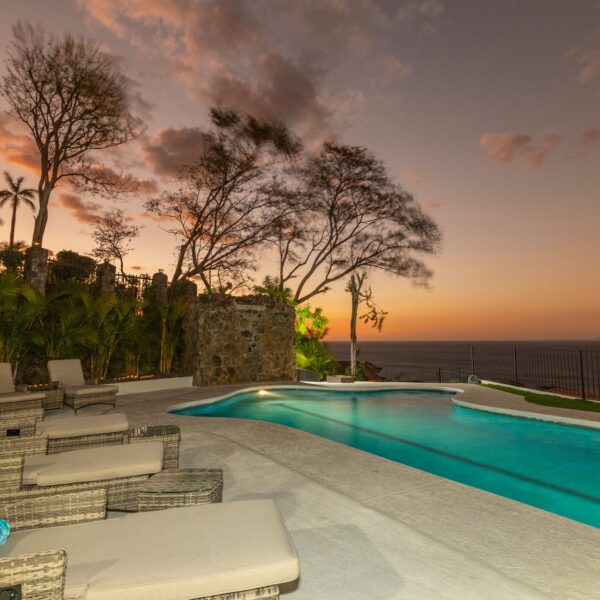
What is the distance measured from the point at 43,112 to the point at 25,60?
5.47 ft

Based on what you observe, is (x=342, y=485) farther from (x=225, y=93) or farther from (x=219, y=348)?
(x=225, y=93)

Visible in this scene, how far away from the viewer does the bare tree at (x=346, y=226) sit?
62.9 ft

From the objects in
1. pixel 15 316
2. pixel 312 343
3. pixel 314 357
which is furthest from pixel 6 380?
pixel 312 343

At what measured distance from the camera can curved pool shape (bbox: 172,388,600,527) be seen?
16.3 feet

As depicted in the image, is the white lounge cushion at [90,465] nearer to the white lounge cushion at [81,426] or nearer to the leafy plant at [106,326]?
the white lounge cushion at [81,426]

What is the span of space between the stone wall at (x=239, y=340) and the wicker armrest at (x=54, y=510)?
9432 mm

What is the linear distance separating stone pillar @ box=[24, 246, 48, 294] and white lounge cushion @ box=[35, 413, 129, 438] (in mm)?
5913

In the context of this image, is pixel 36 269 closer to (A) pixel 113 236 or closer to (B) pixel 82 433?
(B) pixel 82 433

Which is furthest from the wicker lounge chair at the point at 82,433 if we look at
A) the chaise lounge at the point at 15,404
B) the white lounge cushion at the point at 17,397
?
the white lounge cushion at the point at 17,397

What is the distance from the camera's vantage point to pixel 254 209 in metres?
19.1

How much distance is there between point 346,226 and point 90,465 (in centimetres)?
1847

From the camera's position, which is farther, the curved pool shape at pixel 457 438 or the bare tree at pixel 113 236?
the bare tree at pixel 113 236

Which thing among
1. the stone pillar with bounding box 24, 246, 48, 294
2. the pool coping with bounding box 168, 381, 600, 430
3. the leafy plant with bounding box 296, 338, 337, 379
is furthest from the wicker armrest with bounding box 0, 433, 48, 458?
the leafy plant with bounding box 296, 338, 337, 379

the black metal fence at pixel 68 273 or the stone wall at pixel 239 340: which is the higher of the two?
the black metal fence at pixel 68 273
